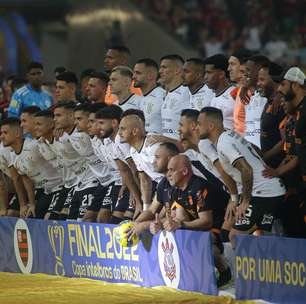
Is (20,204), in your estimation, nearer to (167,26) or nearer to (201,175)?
(201,175)

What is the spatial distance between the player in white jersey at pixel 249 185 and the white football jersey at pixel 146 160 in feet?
4.43

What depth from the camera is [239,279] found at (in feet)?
36.6

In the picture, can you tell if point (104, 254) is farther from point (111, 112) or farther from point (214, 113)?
point (214, 113)

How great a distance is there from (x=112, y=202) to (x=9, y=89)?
6355 millimetres

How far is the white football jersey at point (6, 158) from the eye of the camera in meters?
16.3

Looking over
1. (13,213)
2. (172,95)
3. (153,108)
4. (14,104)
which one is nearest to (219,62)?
(172,95)

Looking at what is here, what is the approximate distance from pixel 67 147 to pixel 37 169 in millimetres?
979

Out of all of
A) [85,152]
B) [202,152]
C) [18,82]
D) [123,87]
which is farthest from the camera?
[18,82]

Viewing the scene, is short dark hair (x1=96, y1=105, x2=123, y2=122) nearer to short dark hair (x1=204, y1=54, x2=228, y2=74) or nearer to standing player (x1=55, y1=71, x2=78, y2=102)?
short dark hair (x1=204, y1=54, x2=228, y2=74)

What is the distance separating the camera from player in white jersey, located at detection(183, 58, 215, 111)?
535 inches

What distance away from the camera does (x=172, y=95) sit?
13.7 meters

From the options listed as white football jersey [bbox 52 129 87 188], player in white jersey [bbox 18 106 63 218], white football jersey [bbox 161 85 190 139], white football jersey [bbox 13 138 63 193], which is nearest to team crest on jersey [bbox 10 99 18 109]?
player in white jersey [bbox 18 106 63 218]

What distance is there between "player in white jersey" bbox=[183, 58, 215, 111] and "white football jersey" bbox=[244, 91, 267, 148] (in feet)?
3.23

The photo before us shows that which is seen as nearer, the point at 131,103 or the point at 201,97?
the point at 201,97
